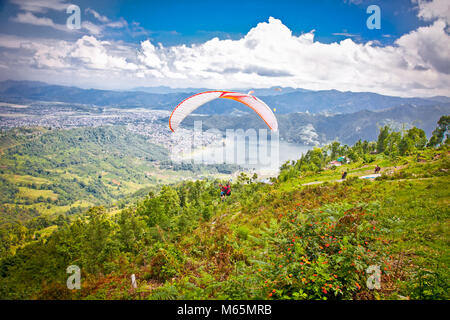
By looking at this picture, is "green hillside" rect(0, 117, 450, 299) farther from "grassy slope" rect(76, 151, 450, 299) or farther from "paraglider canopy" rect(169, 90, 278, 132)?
"paraglider canopy" rect(169, 90, 278, 132)

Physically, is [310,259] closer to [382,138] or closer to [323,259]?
[323,259]

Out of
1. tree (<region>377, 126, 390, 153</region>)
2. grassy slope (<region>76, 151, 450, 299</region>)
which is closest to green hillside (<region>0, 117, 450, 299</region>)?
A: grassy slope (<region>76, 151, 450, 299</region>)

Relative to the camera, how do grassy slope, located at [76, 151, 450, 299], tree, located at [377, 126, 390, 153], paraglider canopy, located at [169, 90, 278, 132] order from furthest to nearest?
tree, located at [377, 126, 390, 153] → paraglider canopy, located at [169, 90, 278, 132] → grassy slope, located at [76, 151, 450, 299]

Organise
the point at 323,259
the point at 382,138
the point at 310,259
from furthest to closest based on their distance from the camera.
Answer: the point at 382,138 < the point at 310,259 < the point at 323,259

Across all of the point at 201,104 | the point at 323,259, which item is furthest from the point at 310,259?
the point at 201,104

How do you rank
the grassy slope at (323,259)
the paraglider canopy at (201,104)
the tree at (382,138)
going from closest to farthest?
the grassy slope at (323,259) < the paraglider canopy at (201,104) < the tree at (382,138)

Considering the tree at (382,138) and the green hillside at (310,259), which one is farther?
the tree at (382,138)

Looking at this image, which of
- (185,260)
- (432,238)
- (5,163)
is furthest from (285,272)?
(5,163)

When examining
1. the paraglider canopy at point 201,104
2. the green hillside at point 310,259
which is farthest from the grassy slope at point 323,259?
the paraglider canopy at point 201,104

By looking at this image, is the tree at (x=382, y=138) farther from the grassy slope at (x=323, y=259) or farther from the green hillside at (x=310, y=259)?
the grassy slope at (x=323, y=259)
